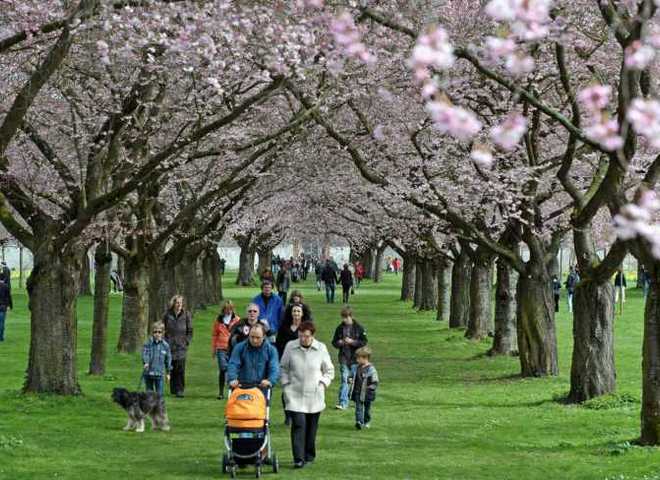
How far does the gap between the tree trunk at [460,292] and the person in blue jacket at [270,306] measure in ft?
75.3

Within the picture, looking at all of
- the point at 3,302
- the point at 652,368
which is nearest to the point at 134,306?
the point at 3,302

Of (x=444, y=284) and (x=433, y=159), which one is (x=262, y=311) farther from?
(x=444, y=284)

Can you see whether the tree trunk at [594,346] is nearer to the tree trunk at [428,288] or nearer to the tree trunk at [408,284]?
the tree trunk at [428,288]

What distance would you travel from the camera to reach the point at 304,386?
45.4 ft

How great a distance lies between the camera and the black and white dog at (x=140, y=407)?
16750mm

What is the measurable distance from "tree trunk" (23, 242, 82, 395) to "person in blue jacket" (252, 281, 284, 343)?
347 centimetres

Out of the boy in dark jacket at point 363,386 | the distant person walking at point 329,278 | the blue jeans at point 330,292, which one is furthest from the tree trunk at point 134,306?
the blue jeans at point 330,292

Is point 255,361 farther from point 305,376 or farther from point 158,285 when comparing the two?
point 158,285

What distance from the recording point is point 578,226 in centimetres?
2005

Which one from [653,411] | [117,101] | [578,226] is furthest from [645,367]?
[117,101]

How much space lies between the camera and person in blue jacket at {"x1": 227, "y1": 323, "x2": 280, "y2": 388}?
45.3 ft

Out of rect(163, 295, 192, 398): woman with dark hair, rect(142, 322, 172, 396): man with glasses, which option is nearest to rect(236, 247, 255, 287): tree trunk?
rect(163, 295, 192, 398): woman with dark hair

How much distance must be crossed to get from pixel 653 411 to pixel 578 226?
5596 mm

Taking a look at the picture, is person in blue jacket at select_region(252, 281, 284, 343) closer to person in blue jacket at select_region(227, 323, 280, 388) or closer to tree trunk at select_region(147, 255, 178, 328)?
person in blue jacket at select_region(227, 323, 280, 388)
